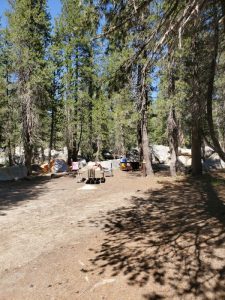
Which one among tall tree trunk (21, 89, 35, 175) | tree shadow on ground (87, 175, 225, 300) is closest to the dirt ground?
tree shadow on ground (87, 175, 225, 300)

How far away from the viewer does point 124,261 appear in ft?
21.9

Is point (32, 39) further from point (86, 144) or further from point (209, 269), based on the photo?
point (209, 269)

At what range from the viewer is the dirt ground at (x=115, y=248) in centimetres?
557

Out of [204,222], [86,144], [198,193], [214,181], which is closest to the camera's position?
[204,222]

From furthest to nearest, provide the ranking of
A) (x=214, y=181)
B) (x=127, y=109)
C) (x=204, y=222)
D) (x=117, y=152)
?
1. (x=117, y=152)
2. (x=127, y=109)
3. (x=214, y=181)
4. (x=204, y=222)

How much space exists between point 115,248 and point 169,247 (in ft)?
4.14

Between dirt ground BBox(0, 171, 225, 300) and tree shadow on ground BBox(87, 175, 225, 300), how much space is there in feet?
0.06

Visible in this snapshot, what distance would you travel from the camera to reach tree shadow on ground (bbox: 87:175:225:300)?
5534 millimetres

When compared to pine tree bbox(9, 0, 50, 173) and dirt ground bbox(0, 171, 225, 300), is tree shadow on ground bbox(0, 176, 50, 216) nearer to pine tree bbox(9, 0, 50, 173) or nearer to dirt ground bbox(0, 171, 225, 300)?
dirt ground bbox(0, 171, 225, 300)

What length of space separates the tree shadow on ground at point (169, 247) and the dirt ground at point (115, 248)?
0.02 metres

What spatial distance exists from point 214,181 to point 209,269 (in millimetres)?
11833

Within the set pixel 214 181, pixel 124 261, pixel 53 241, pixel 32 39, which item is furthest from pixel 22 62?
pixel 124 261

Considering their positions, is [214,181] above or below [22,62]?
below

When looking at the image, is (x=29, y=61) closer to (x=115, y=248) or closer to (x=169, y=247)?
(x=115, y=248)
